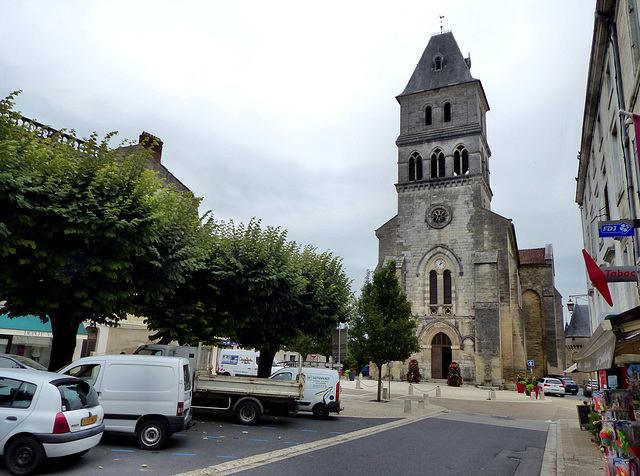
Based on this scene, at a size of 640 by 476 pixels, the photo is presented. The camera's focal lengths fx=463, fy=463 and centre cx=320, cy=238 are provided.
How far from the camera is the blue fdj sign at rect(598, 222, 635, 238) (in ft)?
26.3

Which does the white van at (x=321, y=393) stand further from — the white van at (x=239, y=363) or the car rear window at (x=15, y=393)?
the white van at (x=239, y=363)

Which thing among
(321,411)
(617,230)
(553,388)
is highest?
(617,230)

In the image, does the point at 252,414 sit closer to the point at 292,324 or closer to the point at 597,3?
the point at 292,324

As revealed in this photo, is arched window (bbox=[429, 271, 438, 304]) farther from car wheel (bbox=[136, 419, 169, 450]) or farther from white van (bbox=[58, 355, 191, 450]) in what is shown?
car wheel (bbox=[136, 419, 169, 450])

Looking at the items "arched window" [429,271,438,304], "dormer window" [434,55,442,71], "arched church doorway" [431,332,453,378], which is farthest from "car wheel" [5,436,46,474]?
"dormer window" [434,55,442,71]

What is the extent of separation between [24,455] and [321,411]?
9886 mm

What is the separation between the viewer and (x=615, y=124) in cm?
1257

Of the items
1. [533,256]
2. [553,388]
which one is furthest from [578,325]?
[553,388]

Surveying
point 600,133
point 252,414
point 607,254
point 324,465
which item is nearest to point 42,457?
point 324,465

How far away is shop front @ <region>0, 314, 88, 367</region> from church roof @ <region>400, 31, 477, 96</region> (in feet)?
111

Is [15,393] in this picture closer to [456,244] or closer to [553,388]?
[456,244]

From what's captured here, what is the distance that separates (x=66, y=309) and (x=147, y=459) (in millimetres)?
4741

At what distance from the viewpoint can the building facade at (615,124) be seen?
33.7 feet

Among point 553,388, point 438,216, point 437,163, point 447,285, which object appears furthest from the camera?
point 437,163
